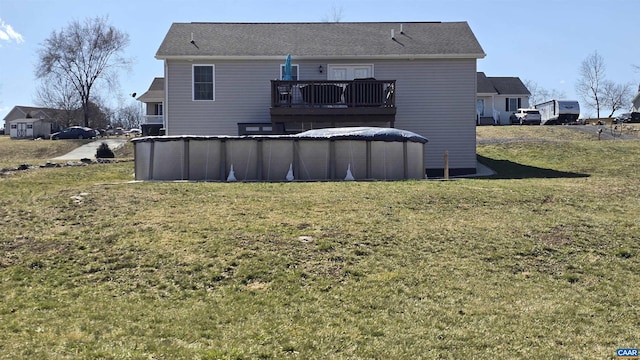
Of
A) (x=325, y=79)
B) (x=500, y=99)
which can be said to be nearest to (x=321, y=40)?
(x=325, y=79)

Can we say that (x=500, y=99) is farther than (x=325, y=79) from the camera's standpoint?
Yes

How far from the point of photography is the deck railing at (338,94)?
1806cm

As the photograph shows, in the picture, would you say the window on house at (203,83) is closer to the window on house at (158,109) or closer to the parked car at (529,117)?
the window on house at (158,109)

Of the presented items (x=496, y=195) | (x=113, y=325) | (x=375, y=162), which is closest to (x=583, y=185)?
(x=496, y=195)

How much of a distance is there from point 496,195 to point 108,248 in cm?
669

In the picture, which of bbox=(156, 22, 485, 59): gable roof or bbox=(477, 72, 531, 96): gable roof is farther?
bbox=(477, 72, 531, 96): gable roof

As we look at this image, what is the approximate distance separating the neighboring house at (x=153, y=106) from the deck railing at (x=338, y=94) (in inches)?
759

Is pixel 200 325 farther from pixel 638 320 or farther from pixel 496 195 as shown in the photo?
pixel 496 195

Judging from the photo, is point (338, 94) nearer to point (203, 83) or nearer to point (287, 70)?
point (287, 70)

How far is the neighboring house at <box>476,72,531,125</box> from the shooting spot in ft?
136

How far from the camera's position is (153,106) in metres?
42.5

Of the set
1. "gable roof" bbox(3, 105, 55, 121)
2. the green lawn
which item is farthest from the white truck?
"gable roof" bbox(3, 105, 55, 121)

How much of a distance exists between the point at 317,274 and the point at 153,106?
128 feet

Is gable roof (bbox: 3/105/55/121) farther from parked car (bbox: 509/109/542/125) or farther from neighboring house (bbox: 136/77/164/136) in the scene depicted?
parked car (bbox: 509/109/542/125)
